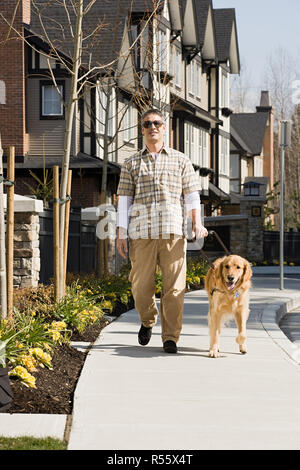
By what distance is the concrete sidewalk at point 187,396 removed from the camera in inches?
208

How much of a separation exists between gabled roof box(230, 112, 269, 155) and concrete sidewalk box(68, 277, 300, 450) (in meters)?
50.5

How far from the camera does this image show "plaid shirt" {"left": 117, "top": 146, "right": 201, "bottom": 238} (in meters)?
8.46

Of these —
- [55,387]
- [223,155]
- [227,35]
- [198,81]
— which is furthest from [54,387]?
[227,35]

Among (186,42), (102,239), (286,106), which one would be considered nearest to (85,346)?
(102,239)

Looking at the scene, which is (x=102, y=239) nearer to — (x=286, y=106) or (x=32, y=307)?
(x=32, y=307)

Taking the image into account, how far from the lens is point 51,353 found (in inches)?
316

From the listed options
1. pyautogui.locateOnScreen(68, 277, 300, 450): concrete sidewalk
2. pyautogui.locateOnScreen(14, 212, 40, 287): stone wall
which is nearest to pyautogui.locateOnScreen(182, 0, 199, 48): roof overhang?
pyautogui.locateOnScreen(14, 212, 40, 287): stone wall

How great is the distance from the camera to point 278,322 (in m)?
13.7

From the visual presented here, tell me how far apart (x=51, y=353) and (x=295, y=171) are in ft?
181

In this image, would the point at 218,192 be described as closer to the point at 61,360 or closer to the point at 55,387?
the point at 61,360

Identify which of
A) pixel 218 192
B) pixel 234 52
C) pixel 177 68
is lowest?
pixel 218 192

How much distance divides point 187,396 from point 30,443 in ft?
5.95

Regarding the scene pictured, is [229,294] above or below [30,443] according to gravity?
above
